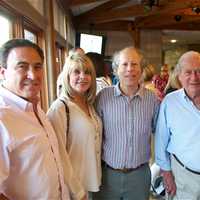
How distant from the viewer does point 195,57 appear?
2039 millimetres

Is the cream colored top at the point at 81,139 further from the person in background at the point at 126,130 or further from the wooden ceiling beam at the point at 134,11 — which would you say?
the wooden ceiling beam at the point at 134,11

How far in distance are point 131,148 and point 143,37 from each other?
291 inches

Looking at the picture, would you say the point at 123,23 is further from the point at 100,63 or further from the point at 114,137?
the point at 114,137

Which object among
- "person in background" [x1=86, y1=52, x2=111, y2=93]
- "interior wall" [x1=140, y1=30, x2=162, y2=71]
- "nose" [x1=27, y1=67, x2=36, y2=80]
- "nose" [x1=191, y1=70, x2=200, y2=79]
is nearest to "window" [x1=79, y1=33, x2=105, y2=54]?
"interior wall" [x1=140, y1=30, x2=162, y2=71]

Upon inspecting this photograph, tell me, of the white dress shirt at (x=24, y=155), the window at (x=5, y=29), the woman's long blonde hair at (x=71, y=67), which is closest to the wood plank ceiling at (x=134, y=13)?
the window at (x=5, y=29)

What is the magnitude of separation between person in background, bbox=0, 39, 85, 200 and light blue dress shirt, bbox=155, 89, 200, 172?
0.92 meters

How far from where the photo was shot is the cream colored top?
1.84 m

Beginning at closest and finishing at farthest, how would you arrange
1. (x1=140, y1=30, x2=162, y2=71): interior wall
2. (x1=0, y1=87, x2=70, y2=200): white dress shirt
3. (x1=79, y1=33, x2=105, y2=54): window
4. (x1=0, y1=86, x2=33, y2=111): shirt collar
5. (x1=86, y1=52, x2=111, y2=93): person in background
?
(x1=0, y1=87, x2=70, y2=200): white dress shirt → (x1=0, y1=86, x2=33, y2=111): shirt collar → (x1=86, y1=52, x2=111, y2=93): person in background → (x1=79, y1=33, x2=105, y2=54): window → (x1=140, y1=30, x2=162, y2=71): interior wall

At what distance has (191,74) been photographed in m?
1.99

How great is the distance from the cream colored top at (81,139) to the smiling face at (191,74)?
2.08 ft

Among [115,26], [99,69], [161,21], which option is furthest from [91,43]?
[99,69]

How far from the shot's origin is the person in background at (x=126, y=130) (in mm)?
2115

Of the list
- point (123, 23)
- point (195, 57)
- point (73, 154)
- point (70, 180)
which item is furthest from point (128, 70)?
point (123, 23)

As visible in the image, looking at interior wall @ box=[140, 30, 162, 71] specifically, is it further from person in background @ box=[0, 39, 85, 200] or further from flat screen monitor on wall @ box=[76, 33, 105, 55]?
person in background @ box=[0, 39, 85, 200]
